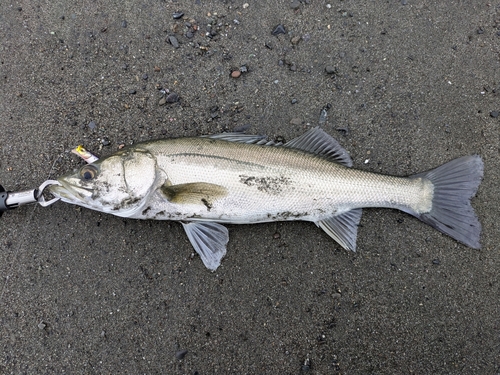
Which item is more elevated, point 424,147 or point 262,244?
point 424,147

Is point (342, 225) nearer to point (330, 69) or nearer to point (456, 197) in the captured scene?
point (456, 197)

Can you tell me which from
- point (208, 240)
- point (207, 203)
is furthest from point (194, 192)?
point (208, 240)

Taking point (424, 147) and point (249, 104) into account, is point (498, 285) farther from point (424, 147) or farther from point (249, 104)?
point (249, 104)

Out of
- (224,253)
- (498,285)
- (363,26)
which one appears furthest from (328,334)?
(363,26)

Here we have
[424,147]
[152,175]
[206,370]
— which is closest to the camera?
[152,175]

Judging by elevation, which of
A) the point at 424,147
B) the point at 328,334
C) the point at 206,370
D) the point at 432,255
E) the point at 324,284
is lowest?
the point at 206,370

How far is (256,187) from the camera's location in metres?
2.73

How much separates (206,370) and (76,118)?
2.79 meters

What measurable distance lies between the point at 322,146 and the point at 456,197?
128 centimetres

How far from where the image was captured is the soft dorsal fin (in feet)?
9.63

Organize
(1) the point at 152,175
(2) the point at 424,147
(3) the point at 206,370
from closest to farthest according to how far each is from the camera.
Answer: (1) the point at 152,175, (3) the point at 206,370, (2) the point at 424,147

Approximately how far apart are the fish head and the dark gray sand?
476 mm

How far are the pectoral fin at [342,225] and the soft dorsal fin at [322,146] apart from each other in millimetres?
470

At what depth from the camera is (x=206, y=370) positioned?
9.66ft
